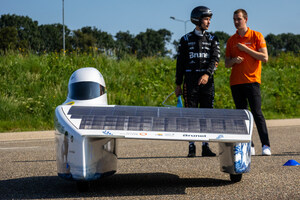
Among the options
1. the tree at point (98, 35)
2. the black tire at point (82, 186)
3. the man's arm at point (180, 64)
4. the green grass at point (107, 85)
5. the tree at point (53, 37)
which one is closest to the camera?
the black tire at point (82, 186)

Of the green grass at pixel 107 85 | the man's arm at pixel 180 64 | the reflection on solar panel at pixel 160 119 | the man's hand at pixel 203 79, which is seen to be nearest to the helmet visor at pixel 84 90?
the reflection on solar panel at pixel 160 119

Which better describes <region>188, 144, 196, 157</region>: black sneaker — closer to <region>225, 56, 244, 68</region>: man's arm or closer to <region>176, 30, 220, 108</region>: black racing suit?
<region>176, 30, 220, 108</region>: black racing suit

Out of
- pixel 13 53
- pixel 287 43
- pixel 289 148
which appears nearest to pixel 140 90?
pixel 13 53

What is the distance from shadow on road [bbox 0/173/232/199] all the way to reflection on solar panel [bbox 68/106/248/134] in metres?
0.72

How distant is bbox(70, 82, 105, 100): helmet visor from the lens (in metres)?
4.98

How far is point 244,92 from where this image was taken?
687 centimetres

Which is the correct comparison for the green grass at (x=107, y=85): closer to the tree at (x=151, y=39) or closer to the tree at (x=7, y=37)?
the tree at (x=7, y=37)

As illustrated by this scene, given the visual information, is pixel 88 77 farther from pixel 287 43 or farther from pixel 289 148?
pixel 287 43

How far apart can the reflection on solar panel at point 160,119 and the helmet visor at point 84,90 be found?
1.78 ft

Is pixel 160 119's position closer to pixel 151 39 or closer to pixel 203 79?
pixel 203 79

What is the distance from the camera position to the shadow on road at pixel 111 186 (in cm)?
453

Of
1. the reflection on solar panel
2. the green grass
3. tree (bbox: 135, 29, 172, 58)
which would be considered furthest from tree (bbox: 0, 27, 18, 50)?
the reflection on solar panel

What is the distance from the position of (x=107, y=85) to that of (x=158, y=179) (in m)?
12.2

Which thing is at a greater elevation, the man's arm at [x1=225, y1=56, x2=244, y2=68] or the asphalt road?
the man's arm at [x1=225, y1=56, x2=244, y2=68]
